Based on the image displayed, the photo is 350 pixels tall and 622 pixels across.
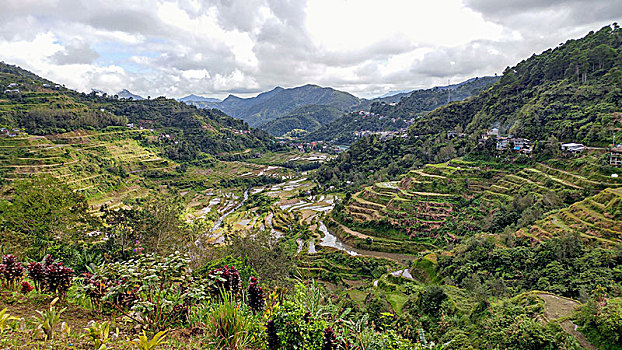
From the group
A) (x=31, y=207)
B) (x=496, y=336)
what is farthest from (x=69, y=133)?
(x=496, y=336)

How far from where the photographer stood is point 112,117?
6575 centimetres

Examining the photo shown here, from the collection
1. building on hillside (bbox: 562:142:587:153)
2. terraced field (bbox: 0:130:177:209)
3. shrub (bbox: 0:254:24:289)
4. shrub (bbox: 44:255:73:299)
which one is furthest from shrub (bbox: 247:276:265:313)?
building on hillside (bbox: 562:142:587:153)

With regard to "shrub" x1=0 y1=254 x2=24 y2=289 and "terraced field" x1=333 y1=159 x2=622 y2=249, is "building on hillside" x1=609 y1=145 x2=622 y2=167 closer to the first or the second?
"terraced field" x1=333 y1=159 x2=622 y2=249

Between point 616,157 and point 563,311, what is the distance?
19292mm

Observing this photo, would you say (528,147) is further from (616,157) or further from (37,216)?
(37,216)

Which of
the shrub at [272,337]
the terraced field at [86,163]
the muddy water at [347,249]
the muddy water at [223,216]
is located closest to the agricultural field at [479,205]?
the muddy water at [347,249]

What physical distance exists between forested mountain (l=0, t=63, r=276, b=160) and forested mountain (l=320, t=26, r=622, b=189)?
39.2 metres

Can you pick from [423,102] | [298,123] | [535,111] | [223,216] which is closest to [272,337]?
[223,216]

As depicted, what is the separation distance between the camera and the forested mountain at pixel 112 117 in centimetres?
5122

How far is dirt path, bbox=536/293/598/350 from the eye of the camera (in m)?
9.10

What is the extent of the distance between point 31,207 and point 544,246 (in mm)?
24981

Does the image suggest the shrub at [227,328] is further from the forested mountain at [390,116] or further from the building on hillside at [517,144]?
the forested mountain at [390,116]

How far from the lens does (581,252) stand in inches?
635

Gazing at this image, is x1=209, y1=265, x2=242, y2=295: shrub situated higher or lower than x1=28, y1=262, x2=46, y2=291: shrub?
lower
